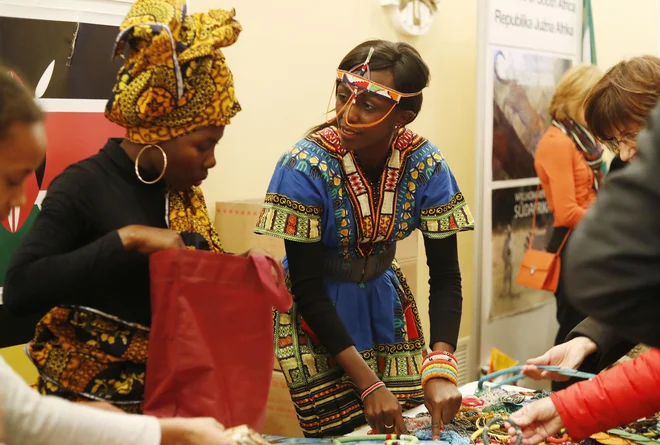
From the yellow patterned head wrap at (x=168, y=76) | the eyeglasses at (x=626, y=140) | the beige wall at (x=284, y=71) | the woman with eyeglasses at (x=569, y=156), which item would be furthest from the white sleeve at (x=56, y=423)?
the woman with eyeglasses at (x=569, y=156)

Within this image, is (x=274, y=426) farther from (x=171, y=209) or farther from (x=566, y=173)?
(x=566, y=173)

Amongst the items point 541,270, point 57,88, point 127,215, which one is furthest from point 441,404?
point 541,270

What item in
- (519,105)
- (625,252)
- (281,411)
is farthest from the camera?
(519,105)

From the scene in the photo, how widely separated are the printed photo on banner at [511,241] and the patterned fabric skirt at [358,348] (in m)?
2.33

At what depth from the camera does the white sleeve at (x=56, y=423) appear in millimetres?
1184

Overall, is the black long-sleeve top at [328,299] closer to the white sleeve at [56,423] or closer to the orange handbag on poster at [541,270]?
the white sleeve at [56,423]

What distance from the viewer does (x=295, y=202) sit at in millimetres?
2107

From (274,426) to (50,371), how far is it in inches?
63.6

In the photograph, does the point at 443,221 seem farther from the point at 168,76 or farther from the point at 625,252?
the point at 625,252

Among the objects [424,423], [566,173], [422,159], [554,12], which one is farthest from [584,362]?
[554,12]

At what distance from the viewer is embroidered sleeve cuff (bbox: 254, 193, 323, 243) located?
209 centimetres

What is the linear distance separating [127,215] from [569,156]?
119 inches

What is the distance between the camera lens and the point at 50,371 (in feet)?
5.28

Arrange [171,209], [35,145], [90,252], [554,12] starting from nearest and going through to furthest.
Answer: [35,145], [90,252], [171,209], [554,12]
